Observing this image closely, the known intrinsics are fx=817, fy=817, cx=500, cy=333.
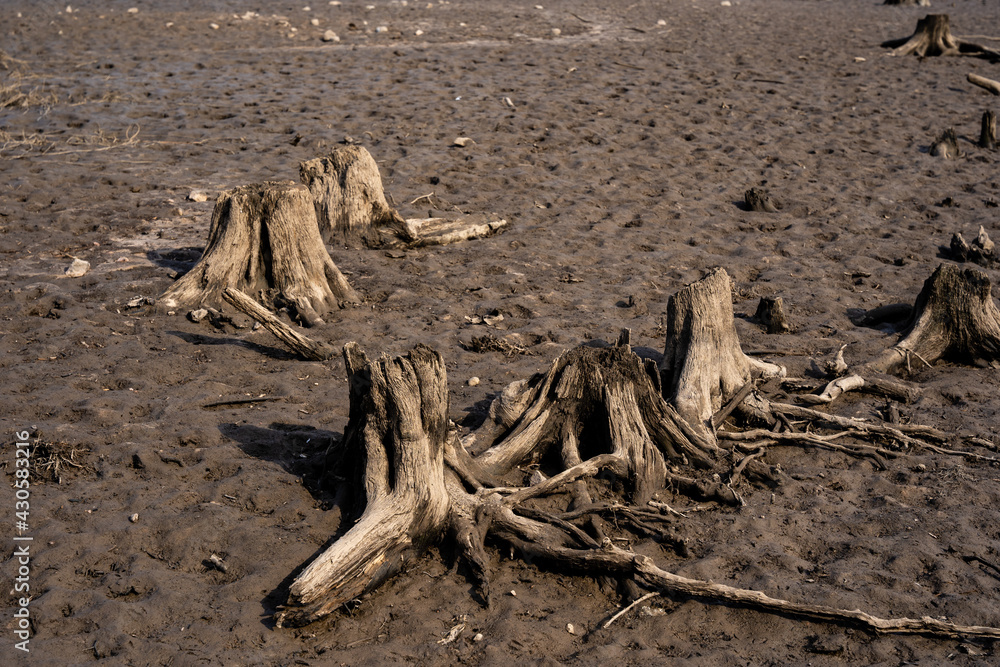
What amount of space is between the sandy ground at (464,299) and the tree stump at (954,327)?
17 cm

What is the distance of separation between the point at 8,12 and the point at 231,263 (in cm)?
1658

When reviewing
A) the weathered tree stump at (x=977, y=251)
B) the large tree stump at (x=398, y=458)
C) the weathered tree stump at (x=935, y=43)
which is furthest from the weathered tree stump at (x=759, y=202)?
the weathered tree stump at (x=935, y=43)

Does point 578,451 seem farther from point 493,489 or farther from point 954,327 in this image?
point 954,327

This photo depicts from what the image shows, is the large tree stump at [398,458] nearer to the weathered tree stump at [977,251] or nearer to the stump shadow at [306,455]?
the stump shadow at [306,455]

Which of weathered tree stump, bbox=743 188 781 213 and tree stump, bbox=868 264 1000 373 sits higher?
weathered tree stump, bbox=743 188 781 213

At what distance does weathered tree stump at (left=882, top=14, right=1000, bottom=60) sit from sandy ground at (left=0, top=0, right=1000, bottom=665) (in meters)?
0.53

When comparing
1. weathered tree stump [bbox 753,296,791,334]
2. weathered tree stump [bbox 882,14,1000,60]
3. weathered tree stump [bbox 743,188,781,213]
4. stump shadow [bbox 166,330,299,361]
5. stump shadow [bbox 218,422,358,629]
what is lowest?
stump shadow [bbox 218,422,358,629]

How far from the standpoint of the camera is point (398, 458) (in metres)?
3.77

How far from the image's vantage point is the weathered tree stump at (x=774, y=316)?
605 cm

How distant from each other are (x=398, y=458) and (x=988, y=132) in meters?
10.1

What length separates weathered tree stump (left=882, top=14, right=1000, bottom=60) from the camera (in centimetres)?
1574

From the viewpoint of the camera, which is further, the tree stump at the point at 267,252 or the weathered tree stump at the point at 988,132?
the weathered tree stump at the point at 988,132

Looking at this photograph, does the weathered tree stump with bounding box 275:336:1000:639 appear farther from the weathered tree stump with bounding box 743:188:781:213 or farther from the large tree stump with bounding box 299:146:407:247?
the weathered tree stump with bounding box 743:188:781:213

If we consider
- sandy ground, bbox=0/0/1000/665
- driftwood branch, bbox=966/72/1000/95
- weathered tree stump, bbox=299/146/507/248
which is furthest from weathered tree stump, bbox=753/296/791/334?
driftwood branch, bbox=966/72/1000/95
